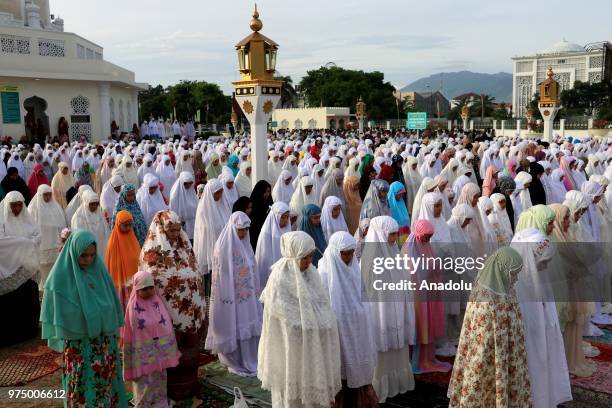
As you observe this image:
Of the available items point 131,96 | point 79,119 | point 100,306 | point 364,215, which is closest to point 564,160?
point 364,215

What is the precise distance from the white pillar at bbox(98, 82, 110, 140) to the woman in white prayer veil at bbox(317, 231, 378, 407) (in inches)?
866

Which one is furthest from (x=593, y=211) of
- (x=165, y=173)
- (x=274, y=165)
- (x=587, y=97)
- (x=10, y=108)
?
(x=587, y=97)

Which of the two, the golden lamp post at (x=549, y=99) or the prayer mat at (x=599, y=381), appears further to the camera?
the golden lamp post at (x=549, y=99)

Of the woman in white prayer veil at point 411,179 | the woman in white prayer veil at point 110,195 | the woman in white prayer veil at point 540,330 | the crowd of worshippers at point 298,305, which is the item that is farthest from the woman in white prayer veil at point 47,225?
the woman in white prayer veil at point 411,179

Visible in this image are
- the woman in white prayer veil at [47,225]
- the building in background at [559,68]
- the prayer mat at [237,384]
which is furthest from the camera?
the building in background at [559,68]

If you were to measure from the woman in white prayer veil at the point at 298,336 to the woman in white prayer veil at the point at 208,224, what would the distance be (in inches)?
112

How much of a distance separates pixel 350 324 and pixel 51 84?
2247 centimetres

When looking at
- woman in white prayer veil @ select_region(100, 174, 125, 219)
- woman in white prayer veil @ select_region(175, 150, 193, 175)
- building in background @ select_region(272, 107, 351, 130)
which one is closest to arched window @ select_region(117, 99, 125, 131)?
woman in white prayer veil @ select_region(175, 150, 193, 175)

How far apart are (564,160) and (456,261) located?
5.80 metres

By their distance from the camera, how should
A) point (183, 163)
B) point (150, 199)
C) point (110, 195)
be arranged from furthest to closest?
point (183, 163)
point (110, 195)
point (150, 199)

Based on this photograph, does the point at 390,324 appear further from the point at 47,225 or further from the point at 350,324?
the point at 47,225

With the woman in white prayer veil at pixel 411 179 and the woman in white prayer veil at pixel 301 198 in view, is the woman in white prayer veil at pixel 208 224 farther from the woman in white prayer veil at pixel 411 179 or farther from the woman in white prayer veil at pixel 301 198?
the woman in white prayer veil at pixel 411 179

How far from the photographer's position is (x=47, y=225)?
6.22m

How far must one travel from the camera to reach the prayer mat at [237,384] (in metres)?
3.85
